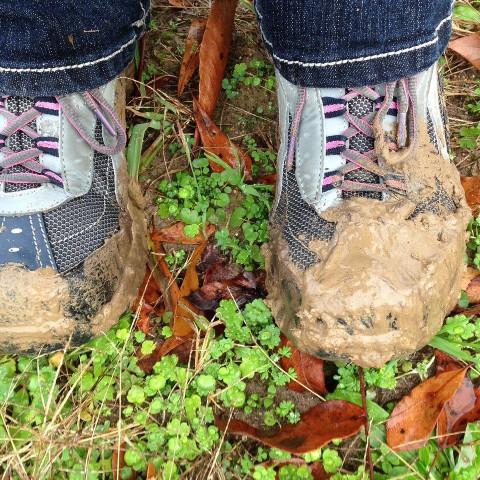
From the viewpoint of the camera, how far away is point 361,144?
1.60 meters

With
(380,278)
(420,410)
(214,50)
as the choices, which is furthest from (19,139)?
(420,410)

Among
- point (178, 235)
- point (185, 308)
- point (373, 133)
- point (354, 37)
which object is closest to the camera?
point (354, 37)

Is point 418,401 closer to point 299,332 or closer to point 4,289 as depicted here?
point 299,332

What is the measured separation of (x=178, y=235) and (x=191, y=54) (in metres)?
0.79

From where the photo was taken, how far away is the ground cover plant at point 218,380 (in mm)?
1647

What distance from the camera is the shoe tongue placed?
5.23ft

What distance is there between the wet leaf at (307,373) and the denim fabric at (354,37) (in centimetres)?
89

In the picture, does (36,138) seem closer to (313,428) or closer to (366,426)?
(313,428)

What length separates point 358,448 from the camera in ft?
5.50

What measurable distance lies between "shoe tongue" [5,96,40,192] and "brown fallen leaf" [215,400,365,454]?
992mm

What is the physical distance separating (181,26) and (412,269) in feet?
5.04

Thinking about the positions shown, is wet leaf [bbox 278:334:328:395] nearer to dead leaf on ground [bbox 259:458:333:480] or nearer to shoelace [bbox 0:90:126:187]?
dead leaf on ground [bbox 259:458:333:480]

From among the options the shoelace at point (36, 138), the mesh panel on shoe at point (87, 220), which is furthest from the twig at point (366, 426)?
the shoelace at point (36, 138)

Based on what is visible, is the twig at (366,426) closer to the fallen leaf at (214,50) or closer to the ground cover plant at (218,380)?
the ground cover plant at (218,380)
